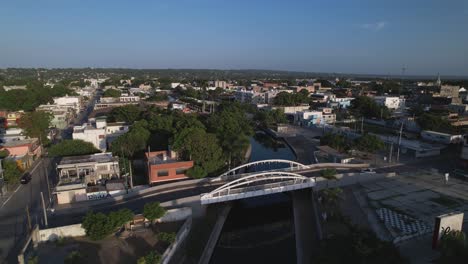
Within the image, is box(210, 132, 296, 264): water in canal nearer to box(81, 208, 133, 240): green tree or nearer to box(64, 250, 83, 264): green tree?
box(81, 208, 133, 240): green tree

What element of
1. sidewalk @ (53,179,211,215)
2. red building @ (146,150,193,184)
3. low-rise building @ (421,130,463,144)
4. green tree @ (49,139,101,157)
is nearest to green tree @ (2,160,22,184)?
green tree @ (49,139,101,157)

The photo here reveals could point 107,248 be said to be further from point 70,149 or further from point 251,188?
point 70,149

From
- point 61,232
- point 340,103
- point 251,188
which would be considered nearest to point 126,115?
point 251,188

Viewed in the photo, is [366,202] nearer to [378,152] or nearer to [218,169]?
[218,169]

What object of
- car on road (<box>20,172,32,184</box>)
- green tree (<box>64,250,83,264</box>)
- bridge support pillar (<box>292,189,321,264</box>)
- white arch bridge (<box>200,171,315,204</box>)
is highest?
white arch bridge (<box>200,171,315,204</box>)

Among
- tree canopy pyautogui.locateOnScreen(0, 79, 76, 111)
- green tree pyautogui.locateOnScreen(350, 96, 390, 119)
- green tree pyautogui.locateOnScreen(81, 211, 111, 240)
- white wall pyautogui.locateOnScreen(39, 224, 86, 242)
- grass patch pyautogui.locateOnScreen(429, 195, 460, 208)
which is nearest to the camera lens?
green tree pyautogui.locateOnScreen(81, 211, 111, 240)

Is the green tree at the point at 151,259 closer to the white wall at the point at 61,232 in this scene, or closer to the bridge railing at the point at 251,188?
the white wall at the point at 61,232

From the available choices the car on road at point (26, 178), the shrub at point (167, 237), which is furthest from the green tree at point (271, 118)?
the shrub at point (167, 237)
